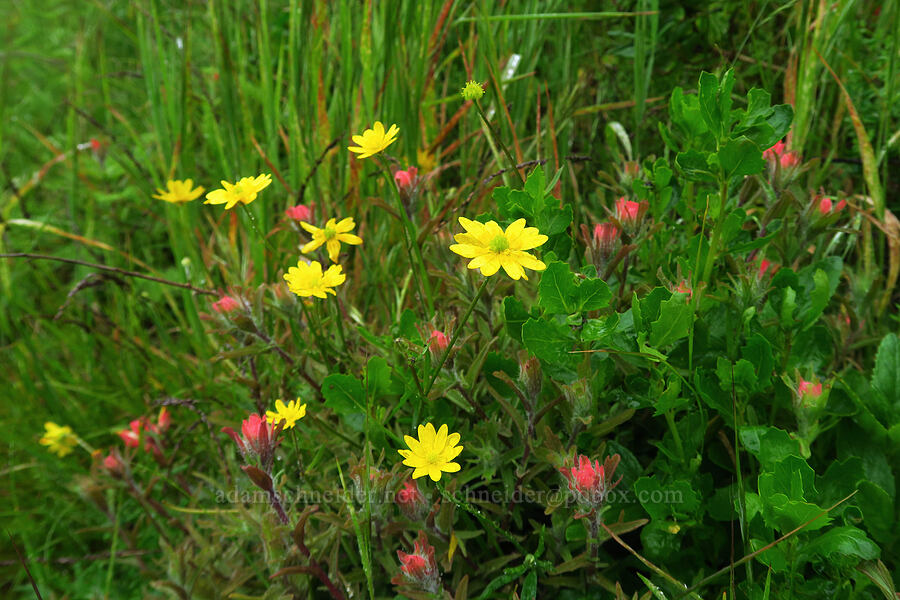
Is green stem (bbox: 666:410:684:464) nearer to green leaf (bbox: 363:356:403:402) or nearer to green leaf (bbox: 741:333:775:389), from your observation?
green leaf (bbox: 741:333:775:389)

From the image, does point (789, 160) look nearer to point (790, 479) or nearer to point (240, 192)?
point (790, 479)

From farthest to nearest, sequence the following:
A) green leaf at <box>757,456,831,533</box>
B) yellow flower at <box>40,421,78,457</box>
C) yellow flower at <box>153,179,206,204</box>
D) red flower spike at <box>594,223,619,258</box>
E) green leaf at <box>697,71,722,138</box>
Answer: yellow flower at <box>40,421,78,457</box> < yellow flower at <box>153,179,206,204</box> < red flower spike at <box>594,223,619,258</box> < green leaf at <box>697,71,722,138</box> < green leaf at <box>757,456,831,533</box>

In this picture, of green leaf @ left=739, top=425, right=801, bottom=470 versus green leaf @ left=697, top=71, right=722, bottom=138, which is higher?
green leaf @ left=697, top=71, right=722, bottom=138

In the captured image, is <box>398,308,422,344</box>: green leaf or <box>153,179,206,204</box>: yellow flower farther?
<box>153,179,206,204</box>: yellow flower

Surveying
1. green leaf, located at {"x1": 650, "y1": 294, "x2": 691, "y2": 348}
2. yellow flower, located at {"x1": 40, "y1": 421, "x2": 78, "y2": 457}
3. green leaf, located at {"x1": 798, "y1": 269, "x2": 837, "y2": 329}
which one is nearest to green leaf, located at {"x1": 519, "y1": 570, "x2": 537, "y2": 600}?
green leaf, located at {"x1": 650, "y1": 294, "x2": 691, "y2": 348}

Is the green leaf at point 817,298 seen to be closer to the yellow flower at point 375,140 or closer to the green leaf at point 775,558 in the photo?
the green leaf at point 775,558

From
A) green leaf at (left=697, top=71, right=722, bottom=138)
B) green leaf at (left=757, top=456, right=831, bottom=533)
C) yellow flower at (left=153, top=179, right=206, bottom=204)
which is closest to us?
green leaf at (left=757, top=456, right=831, bottom=533)

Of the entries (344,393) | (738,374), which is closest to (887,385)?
(738,374)

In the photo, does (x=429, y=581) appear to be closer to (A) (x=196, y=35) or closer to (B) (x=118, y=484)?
(B) (x=118, y=484)

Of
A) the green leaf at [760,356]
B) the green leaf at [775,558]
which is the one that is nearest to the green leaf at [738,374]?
the green leaf at [760,356]
